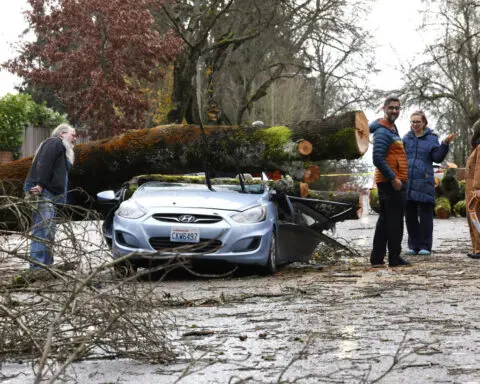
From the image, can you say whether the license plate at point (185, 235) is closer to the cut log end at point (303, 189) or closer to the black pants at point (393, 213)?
the black pants at point (393, 213)

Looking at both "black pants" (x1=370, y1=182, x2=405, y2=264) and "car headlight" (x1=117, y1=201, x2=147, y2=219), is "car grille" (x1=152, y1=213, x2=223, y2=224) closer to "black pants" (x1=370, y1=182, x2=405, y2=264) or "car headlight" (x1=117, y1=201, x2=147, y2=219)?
"car headlight" (x1=117, y1=201, x2=147, y2=219)

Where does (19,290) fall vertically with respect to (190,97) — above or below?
below

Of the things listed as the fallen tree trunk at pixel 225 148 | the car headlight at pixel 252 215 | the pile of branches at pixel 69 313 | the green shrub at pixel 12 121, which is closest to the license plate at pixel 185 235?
the car headlight at pixel 252 215

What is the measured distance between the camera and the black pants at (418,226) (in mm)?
14094

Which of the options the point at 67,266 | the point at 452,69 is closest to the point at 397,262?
the point at 67,266

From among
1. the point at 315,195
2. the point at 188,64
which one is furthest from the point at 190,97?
the point at 315,195

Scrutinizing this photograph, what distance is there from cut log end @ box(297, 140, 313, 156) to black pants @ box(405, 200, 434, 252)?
7.21 feet

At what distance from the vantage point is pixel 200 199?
11.2m

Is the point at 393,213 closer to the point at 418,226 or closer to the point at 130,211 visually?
the point at 418,226

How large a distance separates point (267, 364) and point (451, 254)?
29.9 ft

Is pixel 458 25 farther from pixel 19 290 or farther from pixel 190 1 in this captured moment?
pixel 19 290

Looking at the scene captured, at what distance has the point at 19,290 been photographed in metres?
5.39

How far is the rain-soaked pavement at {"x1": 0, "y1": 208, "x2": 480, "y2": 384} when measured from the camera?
5.19 meters

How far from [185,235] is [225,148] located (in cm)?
238
